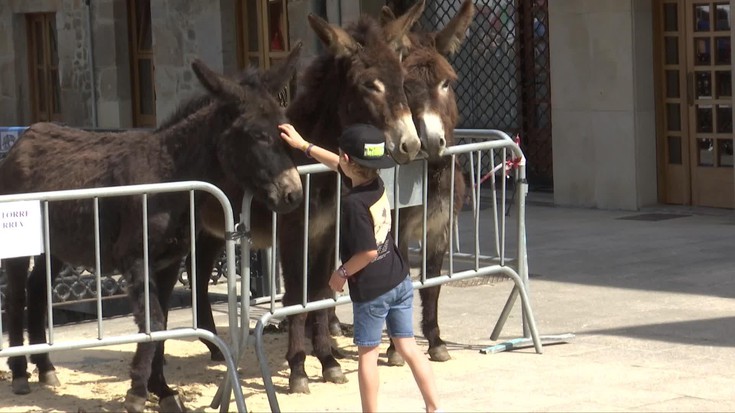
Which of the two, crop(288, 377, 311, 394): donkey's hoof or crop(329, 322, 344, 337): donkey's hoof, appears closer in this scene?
crop(288, 377, 311, 394): donkey's hoof

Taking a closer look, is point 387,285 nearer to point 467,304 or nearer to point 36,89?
point 467,304

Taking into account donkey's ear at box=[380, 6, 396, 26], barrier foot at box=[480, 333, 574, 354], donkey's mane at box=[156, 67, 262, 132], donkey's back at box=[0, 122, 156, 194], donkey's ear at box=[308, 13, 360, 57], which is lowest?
barrier foot at box=[480, 333, 574, 354]

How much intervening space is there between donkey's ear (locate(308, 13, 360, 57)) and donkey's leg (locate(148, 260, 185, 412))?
1535mm

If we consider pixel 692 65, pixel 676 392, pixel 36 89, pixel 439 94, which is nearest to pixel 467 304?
pixel 439 94

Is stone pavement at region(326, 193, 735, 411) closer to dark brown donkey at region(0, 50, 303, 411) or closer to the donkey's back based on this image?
dark brown donkey at region(0, 50, 303, 411)

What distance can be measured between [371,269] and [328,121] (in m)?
1.83

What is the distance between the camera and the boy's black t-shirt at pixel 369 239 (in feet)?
20.7

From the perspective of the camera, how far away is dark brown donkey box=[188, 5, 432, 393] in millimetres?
7633

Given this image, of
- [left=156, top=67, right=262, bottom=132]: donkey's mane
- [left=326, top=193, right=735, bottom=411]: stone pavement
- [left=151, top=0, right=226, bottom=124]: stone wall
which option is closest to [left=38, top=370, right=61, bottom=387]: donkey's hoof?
[left=156, top=67, right=262, bottom=132]: donkey's mane

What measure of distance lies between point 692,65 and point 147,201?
28.8 feet

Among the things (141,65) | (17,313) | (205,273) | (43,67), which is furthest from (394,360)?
(43,67)

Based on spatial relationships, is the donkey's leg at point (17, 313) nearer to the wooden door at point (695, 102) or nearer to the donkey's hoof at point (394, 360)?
the donkey's hoof at point (394, 360)

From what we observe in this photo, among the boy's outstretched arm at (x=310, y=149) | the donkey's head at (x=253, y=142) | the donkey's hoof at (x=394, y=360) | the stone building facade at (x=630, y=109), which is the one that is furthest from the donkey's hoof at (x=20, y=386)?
the stone building facade at (x=630, y=109)

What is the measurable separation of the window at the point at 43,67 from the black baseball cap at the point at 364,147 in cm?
1927
